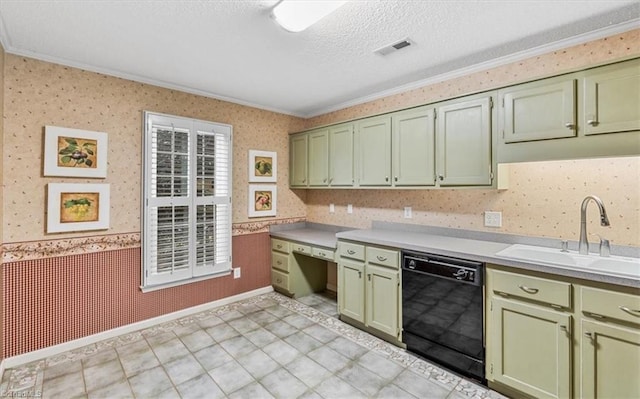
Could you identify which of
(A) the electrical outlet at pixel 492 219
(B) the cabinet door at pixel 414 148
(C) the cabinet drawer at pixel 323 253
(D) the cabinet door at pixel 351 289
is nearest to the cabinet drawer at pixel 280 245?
(C) the cabinet drawer at pixel 323 253

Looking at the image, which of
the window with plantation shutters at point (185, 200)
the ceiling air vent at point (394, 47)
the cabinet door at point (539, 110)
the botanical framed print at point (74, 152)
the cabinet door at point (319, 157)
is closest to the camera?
the cabinet door at point (539, 110)

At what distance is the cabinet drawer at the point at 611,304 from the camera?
1638 mm

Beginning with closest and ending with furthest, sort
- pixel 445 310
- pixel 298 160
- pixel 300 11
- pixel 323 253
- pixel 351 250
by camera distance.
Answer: pixel 300 11, pixel 445 310, pixel 351 250, pixel 323 253, pixel 298 160

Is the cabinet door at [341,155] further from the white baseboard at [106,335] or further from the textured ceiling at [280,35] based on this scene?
the white baseboard at [106,335]

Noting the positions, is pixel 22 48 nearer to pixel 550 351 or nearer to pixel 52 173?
pixel 52 173

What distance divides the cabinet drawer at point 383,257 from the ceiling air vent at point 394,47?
1.69 metres

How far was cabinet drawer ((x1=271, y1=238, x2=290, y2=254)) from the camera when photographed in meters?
3.98

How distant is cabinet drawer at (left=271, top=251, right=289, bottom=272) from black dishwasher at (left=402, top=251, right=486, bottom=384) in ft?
5.68

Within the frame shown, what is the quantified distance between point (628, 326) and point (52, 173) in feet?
13.6

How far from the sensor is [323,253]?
3479 millimetres

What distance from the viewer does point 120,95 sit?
3.00 metres

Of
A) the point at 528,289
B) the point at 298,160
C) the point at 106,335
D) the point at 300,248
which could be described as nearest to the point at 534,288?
the point at 528,289

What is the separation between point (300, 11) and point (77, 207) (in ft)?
8.37

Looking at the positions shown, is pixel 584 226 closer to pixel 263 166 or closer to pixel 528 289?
pixel 528 289
